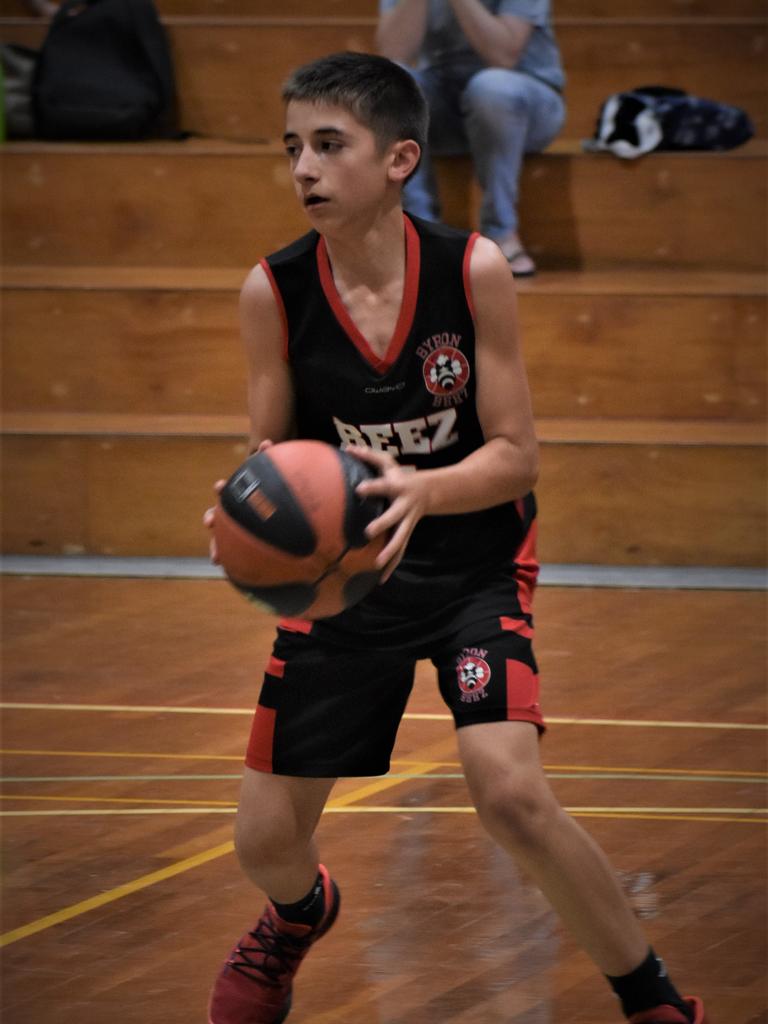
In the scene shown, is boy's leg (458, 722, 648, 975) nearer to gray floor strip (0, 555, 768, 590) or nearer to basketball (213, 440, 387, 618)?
basketball (213, 440, 387, 618)

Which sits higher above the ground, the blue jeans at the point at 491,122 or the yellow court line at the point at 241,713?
the blue jeans at the point at 491,122

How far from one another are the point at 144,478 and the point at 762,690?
2.03 meters

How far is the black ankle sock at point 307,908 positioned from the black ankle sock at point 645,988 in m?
0.44

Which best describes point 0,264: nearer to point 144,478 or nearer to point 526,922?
point 144,478

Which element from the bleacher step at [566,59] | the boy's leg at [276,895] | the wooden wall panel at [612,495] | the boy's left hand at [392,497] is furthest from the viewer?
the bleacher step at [566,59]

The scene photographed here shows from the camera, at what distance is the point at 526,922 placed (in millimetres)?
2518

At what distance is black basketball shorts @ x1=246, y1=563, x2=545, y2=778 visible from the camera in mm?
2104

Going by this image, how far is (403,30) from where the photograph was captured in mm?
5012

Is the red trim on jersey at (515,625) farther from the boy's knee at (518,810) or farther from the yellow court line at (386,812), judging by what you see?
the yellow court line at (386,812)

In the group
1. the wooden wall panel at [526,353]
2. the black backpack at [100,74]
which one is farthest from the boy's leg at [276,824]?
the black backpack at [100,74]

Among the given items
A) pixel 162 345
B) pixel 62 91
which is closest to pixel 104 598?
pixel 162 345

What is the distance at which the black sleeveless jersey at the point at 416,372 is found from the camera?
2.17m

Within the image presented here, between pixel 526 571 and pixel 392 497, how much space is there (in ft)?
1.16

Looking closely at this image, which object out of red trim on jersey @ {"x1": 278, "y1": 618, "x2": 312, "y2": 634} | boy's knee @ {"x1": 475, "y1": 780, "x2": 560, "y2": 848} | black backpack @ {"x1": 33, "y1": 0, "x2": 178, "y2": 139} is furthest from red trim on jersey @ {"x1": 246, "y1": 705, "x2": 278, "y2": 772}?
black backpack @ {"x1": 33, "y1": 0, "x2": 178, "y2": 139}
